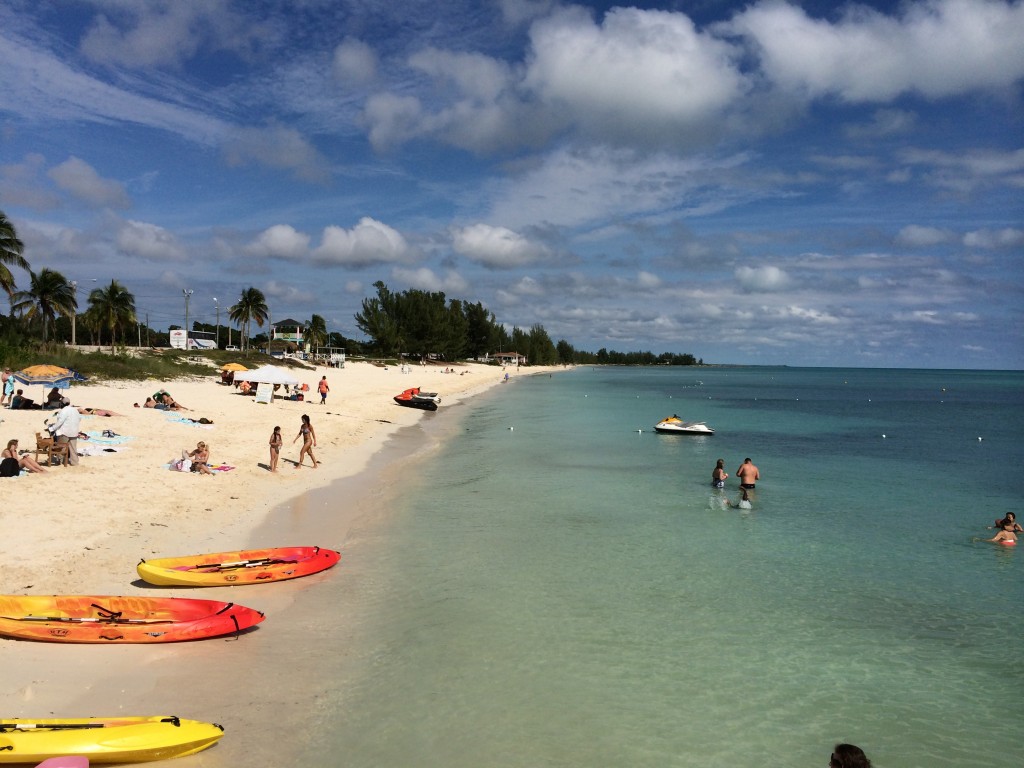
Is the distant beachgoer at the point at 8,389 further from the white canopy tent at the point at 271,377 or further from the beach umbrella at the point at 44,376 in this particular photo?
the white canopy tent at the point at 271,377

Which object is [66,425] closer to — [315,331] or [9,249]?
[9,249]

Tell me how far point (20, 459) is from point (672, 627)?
15346 millimetres

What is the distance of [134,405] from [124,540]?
65.5 ft

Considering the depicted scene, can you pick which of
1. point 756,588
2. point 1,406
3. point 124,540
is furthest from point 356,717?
point 1,406

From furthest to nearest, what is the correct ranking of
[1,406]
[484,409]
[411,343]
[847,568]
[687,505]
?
[411,343]
[484,409]
[1,406]
[687,505]
[847,568]

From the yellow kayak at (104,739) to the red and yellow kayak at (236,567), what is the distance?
175 inches

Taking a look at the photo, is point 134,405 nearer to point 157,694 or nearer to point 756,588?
point 157,694

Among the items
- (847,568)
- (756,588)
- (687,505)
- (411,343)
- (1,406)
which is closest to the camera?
(756,588)

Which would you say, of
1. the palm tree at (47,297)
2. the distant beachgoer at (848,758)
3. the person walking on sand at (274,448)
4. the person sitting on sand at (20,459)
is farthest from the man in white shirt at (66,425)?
the palm tree at (47,297)

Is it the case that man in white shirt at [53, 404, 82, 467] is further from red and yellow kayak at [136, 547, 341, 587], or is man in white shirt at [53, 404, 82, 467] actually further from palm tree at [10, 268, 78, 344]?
palm tree at [10, 268, 78, 344]

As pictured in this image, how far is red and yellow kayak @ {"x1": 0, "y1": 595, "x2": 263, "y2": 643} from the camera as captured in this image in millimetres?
8883

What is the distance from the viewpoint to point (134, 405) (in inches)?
1191

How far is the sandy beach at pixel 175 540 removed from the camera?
7895 mm

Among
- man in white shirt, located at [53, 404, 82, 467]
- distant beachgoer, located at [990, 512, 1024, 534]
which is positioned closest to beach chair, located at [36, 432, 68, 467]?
man in white shirt, located at [53, 404, 82, 467]
